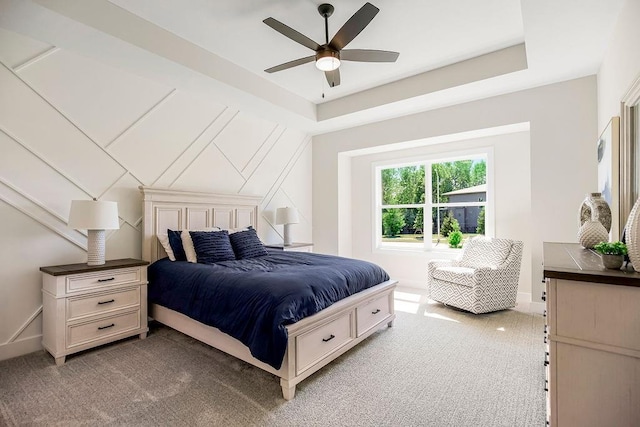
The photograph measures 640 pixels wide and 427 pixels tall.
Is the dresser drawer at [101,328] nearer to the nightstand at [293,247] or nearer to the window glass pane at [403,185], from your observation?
the nightstand at [293,247]

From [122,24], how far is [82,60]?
669 millimetres

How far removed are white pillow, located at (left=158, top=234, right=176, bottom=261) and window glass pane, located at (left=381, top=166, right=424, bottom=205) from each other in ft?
12.1

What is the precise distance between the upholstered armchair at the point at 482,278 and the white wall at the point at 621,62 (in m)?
1.68

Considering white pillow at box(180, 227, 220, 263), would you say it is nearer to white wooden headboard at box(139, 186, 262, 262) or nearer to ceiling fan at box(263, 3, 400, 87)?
white wooden headboard at box(139, 186, 262, 262)

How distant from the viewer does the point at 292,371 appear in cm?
200

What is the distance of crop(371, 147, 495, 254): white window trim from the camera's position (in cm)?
445

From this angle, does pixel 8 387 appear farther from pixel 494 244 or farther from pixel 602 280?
pixel 494 244

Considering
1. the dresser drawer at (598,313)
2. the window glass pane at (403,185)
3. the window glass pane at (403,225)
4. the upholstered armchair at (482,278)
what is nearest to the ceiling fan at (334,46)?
the dresser drawer at (598,313)

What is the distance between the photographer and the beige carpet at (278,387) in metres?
1.79

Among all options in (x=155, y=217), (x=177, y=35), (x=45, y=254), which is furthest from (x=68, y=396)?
(x=177, y=35)

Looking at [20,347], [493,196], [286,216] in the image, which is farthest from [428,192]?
[20,347]

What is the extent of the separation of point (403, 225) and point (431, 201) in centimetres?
65

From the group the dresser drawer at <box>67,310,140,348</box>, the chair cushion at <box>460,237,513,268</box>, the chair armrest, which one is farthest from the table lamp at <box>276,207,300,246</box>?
the chair cushion at <box>460,237,513,268</box>

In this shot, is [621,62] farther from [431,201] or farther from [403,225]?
[403,225]
